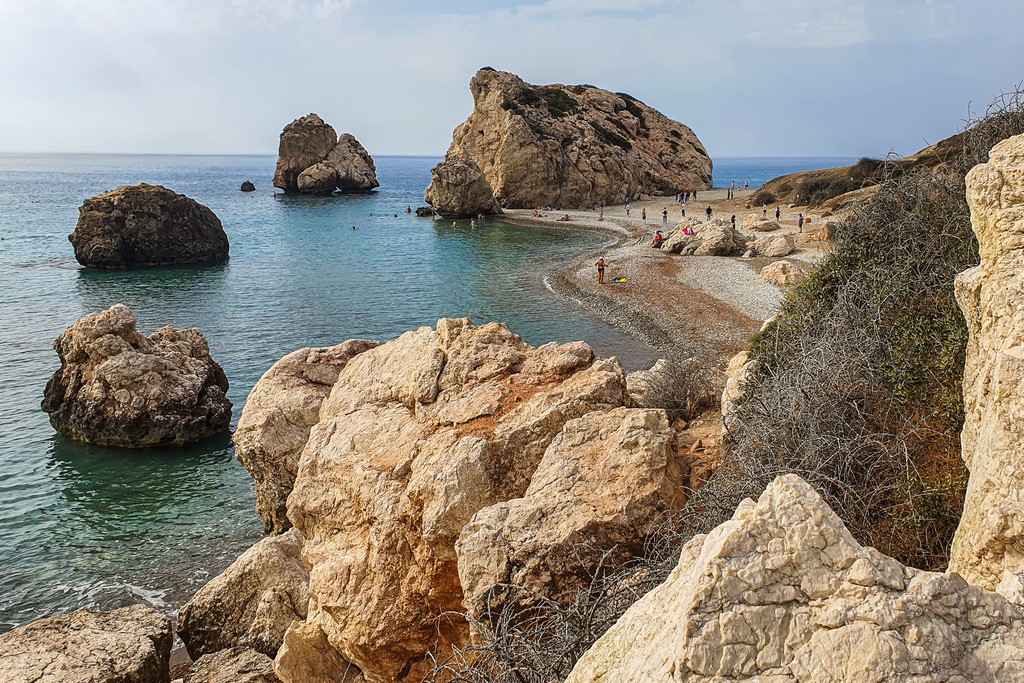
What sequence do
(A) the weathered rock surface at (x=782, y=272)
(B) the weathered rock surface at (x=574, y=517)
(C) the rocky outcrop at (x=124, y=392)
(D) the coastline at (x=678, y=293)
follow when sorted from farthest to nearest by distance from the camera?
1. (A) the weathered rock surface at (x=782, y=272)
2. (D) the coastline at (x=678, y=293)
3. (C) the rocky outcrop at (x=124, y=392)
4. (B) the weathered rock surface at (x=574, y=517)

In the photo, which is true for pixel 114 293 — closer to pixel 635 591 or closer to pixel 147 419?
pixel 147 419

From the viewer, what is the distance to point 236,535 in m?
15.6

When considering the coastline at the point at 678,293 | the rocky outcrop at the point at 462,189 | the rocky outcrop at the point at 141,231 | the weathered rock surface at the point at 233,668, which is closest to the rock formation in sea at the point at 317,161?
the rocky outcrop at the point at 462,189

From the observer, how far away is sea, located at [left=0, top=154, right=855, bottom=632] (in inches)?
593

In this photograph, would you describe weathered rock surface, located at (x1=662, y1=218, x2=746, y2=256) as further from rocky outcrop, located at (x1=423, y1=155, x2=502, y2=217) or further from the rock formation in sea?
the rock formation in sea

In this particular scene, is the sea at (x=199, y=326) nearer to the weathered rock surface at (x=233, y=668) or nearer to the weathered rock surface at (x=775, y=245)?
the weathered rock surface at (x=233, y=668)

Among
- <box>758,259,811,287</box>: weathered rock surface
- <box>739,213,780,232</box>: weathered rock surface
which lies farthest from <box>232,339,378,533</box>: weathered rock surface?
<box>739,213,780,232</box>: weathered rock surface

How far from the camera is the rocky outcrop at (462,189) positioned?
7075cm

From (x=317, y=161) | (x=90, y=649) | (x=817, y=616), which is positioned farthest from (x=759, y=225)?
(x=317, y=161)

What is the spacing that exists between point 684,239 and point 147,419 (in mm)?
35299

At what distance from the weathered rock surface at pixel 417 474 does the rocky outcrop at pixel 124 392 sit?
12.4 metres

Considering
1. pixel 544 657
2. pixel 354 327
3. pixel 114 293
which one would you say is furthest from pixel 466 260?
pixel 544 657

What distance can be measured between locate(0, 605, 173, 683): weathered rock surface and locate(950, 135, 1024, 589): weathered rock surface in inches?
368

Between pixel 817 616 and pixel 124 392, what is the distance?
21.6 metres
